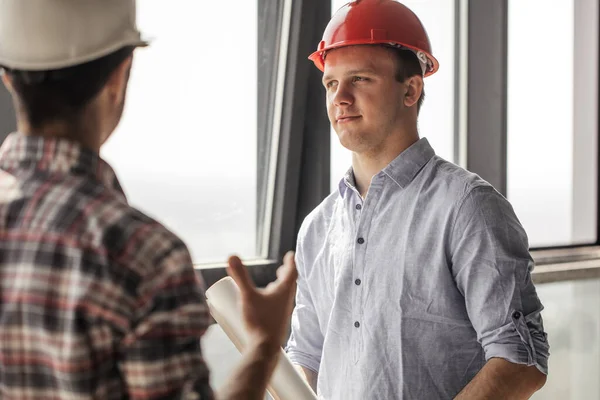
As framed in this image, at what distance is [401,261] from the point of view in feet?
5.69

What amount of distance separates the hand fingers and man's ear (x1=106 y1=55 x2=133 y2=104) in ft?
0.86

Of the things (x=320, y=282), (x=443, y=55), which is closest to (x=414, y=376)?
(x=320, y=282)

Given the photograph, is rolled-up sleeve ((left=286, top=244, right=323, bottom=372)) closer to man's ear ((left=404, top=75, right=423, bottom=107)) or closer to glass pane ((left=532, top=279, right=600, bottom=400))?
man's ear ((left=404, top=75, right=423, bottom=107))

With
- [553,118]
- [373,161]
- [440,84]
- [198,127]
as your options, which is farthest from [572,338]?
[373,161]

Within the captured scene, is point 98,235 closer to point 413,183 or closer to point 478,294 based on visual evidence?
point 478,294

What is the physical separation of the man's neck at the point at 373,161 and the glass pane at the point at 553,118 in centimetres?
210

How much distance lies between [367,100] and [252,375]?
112 centimetres

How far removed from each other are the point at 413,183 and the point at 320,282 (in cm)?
37

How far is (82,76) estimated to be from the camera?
91 cm

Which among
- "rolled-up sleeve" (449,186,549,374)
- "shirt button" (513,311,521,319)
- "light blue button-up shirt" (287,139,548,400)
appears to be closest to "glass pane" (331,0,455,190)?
"light blue button-up shirt" (287,139,548,400)

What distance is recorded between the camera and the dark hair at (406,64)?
6.38 ft

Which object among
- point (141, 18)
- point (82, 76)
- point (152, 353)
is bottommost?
point (152, 353)

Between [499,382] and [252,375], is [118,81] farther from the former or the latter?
[499,382]

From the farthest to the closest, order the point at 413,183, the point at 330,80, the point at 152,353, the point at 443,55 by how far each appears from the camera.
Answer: the point at 443,55 < the point at 330,80 < the point at 413,183 < the point at 152,353
